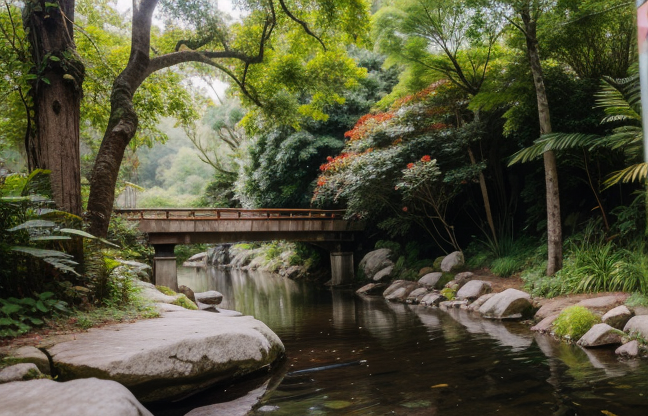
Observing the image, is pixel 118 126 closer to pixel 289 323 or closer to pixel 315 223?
pixel 289 323

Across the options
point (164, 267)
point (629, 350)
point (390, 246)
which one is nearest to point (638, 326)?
point (629, 350)

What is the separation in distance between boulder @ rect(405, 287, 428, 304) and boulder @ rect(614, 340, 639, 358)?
6.44m

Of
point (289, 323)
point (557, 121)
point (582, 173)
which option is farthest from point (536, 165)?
point (289, 323)

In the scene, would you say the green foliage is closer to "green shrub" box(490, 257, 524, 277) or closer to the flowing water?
the flowing water

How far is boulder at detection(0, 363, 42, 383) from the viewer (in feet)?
11.6

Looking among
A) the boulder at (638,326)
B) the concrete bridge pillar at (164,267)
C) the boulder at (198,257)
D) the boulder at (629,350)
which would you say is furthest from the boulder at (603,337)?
the boulder at (198,257)

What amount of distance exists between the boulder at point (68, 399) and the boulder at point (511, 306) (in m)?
7.24

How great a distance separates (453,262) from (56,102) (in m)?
11.1

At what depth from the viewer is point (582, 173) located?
10766mm

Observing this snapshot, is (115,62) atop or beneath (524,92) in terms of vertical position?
atop

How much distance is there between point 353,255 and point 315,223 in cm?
303

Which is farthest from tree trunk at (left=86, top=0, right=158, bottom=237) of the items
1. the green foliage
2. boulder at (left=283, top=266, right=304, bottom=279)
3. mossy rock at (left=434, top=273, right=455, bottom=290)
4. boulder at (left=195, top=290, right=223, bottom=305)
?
boulder at (left=283, top=266, right=304, bottom=279)

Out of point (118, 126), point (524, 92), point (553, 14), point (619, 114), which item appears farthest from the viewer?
point (524, 92)

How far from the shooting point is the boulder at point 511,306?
28.0ft
